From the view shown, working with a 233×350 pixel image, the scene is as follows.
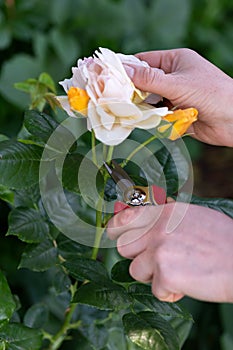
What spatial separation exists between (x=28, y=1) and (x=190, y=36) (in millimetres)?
726

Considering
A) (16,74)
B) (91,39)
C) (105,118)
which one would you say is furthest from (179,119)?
(91,39)

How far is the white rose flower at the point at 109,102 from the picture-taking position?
72 centimetres

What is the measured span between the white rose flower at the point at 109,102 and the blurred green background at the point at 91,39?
2.71ft

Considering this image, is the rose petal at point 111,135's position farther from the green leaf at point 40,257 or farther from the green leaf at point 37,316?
the green leaf at point 37,316

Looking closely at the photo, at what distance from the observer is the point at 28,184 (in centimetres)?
78

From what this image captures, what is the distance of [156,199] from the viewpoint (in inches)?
32.3

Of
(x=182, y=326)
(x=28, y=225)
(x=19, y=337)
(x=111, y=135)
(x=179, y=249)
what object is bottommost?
(x=182, y=326)

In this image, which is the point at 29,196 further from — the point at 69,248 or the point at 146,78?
the point at 146,78

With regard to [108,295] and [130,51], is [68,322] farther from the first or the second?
[130,51]

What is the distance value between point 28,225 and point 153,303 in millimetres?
232

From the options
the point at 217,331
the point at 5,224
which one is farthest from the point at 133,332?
the point at 217,331

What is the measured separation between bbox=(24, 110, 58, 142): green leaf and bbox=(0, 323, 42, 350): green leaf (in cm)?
28

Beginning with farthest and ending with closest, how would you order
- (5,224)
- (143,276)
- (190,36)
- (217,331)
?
(190,36) → (217,331) → (5,224) → (143,276)

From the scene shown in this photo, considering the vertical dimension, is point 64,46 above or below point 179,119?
below
